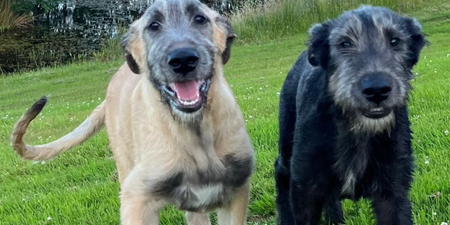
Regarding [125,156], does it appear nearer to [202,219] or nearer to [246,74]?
[202,219]

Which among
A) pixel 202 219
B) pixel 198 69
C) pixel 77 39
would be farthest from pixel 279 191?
pixel 77 39

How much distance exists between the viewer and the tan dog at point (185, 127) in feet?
12.4

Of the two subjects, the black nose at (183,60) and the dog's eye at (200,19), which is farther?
the dog's eye at (200,19)

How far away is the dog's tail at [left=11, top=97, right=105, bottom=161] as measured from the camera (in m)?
5.07

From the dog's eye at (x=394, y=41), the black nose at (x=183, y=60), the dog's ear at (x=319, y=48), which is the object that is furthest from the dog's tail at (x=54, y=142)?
the dog's eye at (x=394, y=41)

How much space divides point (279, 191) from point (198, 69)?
1.53 meters

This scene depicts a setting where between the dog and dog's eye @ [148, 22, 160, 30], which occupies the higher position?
dog's eye @ [148, 22, 160, 30]

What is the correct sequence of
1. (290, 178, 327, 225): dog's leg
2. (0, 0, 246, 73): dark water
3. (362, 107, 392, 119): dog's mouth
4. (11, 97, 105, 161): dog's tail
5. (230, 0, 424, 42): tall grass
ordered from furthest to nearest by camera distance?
(0, 0, 246, 73): dark water → (230, 0, 424, 42): tall grass → (11, 97, 105, 161): dog's tail → (290, 178, 327, 225): dog's leg → (362, 107, 392, 119): dog's mouth

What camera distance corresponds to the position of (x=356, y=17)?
365 centimetres

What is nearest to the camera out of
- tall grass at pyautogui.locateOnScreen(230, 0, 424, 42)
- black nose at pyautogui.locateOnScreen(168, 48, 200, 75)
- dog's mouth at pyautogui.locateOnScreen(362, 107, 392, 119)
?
dog's mouth at pyautogui.locateOnScreen(362, 107, 392, 119)

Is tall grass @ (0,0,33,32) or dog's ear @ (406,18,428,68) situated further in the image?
tall grass @ (0,0,33,32)

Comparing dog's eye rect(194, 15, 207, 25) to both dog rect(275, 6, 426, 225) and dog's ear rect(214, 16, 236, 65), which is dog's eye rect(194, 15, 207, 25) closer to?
dog's ear rect(214, 16, 236, 65)

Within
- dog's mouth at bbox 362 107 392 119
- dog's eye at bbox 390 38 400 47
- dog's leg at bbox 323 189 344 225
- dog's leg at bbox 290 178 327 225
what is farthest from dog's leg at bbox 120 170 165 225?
dog's eye at bbox 390 38 400 47

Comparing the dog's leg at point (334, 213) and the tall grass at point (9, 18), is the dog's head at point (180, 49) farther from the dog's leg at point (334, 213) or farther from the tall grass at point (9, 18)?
the tall grass at point (9, 18)
